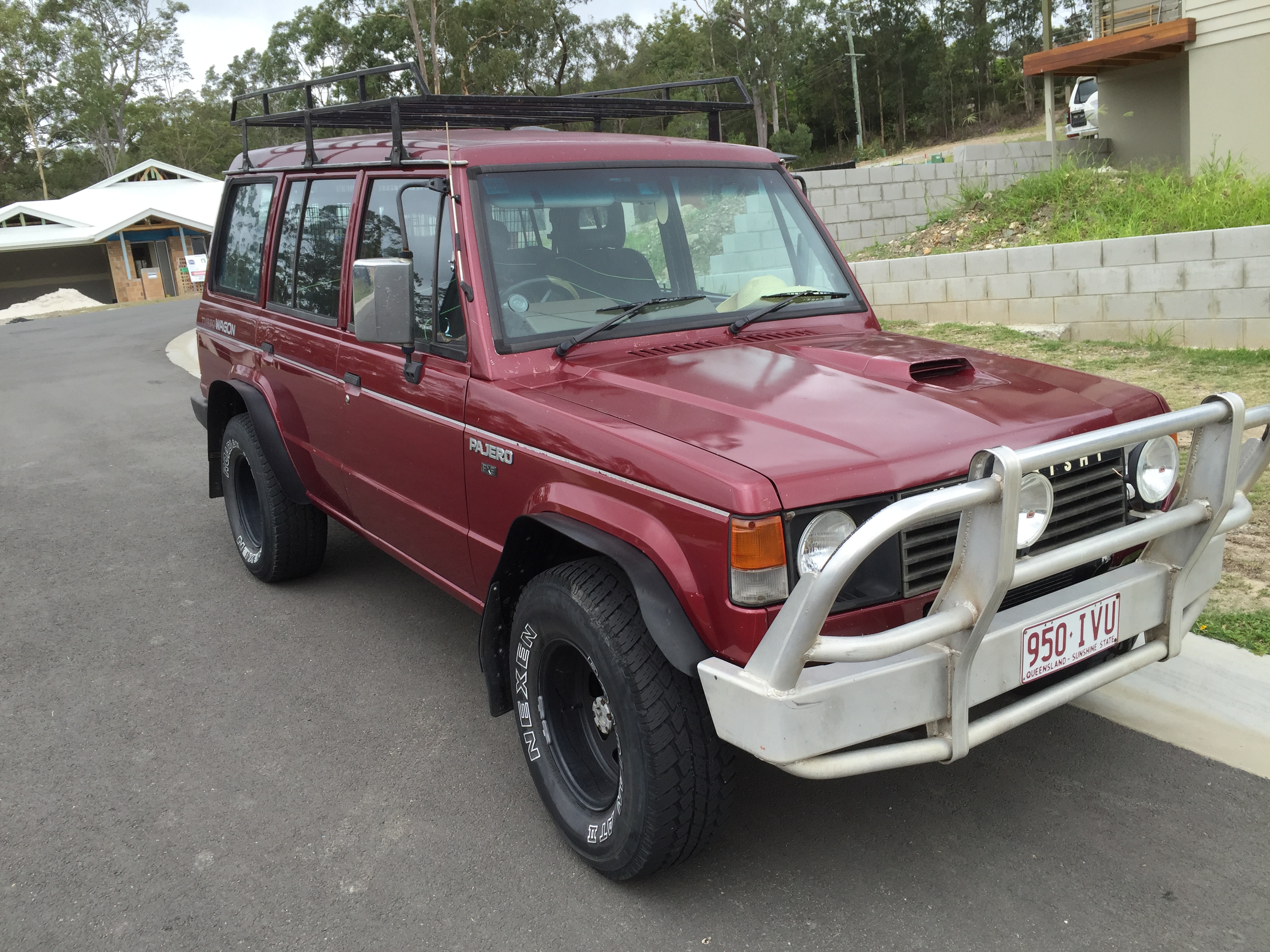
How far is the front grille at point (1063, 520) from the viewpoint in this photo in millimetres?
2754

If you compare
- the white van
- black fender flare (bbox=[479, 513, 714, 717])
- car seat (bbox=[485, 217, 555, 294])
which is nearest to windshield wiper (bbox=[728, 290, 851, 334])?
car seat (bbox=[485, 217, 555, 294])

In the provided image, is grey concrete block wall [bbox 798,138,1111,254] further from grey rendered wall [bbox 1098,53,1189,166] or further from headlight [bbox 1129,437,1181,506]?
headlight [bbox 1129,437,1181,506]

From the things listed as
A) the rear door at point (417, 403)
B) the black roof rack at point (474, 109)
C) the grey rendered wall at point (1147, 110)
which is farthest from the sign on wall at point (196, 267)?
the rear door at point (417, 403)

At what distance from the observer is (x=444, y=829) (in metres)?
3.44

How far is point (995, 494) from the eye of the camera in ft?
7.89

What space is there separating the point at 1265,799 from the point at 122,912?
11.0 ft

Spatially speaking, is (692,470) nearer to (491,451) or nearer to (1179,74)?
(491,451)

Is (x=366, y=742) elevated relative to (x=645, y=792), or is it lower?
lower

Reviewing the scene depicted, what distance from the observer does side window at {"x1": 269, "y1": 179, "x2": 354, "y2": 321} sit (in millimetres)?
4535

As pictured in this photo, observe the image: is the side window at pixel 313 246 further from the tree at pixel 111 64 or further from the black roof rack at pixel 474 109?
the tree at pixel 111 64

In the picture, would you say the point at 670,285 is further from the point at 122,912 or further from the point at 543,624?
the point at 122,912

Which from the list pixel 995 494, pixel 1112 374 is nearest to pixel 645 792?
pixel 995 494

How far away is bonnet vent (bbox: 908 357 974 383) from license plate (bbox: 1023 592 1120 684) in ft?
2.72

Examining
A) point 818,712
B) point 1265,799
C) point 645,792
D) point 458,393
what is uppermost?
point 458,393
